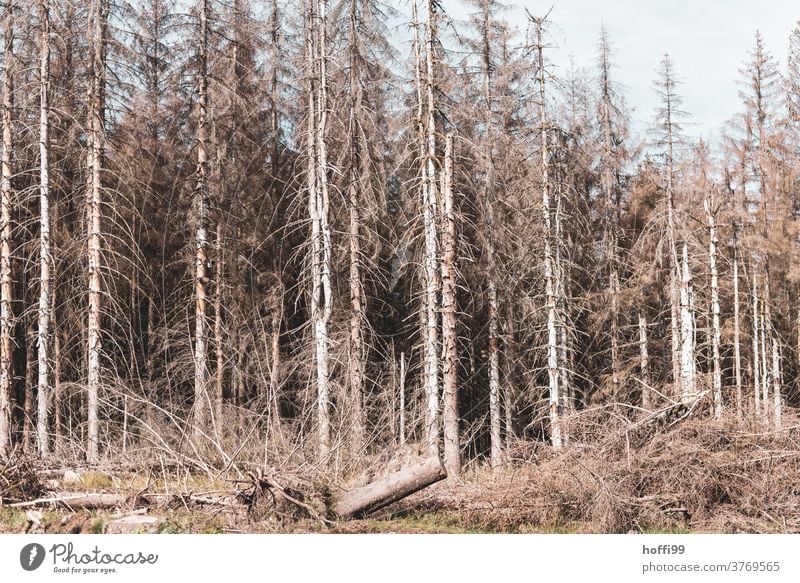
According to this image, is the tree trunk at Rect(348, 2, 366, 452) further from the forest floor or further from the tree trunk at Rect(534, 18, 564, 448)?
the forest floor

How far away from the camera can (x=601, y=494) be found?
9320 millimetres

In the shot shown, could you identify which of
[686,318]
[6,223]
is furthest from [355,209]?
[686,318]

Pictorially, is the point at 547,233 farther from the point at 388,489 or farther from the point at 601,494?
the point at 388,489

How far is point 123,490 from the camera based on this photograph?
9297 millimetres

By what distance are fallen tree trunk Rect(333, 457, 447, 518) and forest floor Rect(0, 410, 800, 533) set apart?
17 centimetres

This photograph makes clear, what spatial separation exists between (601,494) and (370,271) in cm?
845

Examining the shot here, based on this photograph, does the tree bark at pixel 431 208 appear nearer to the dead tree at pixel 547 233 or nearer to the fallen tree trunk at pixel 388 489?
the dead tree at pixel 547 233

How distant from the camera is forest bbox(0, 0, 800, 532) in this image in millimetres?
9781

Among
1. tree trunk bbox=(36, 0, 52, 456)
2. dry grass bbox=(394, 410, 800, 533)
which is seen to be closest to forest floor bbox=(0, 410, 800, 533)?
dry grass bbox=(394, 410, 800, 533)

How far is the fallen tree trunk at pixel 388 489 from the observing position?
881cm

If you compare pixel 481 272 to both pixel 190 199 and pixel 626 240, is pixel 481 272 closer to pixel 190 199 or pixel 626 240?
pixel 626 240

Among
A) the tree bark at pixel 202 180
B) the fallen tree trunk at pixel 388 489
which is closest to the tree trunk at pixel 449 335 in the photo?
the fallen tree trunk at pixel 388 489
